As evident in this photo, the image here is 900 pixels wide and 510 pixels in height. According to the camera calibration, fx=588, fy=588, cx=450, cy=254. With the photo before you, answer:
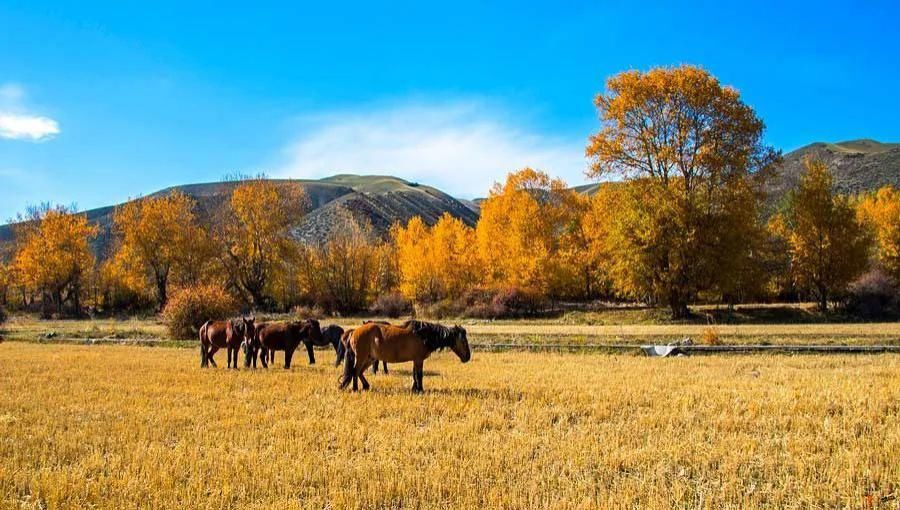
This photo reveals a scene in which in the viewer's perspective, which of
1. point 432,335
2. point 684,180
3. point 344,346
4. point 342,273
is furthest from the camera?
point 342,273

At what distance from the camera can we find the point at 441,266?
59.1 metres

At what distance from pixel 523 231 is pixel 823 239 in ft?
74.2

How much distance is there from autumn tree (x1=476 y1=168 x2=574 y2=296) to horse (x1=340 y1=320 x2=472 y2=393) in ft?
119

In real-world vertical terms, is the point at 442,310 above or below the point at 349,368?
above

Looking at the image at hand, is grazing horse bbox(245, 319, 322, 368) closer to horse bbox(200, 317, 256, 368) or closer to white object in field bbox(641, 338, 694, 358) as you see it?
horse bbox(200, 317, 256, 368)

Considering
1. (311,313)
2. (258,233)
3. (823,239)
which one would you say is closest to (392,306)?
(311,313)

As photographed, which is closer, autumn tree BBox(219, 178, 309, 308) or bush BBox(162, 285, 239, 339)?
bush BBox(162, 285, 239, 339)

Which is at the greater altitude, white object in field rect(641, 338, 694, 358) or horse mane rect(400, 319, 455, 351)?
horse mane rect(400, 319, 455, 351)

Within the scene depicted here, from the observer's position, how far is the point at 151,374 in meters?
16.2

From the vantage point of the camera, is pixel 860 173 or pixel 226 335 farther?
pixel 860 173

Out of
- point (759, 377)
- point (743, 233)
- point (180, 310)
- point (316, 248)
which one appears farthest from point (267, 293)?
point (759, 377)

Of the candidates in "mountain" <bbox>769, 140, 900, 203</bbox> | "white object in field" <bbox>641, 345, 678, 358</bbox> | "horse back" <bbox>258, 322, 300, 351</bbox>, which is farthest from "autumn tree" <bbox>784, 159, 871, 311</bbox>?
"mountain" <bbox>769, 140, 900, 203</bbox>

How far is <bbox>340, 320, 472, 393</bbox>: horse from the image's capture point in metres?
13.0

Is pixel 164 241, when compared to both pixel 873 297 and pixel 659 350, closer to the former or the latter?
pixel 659 350
